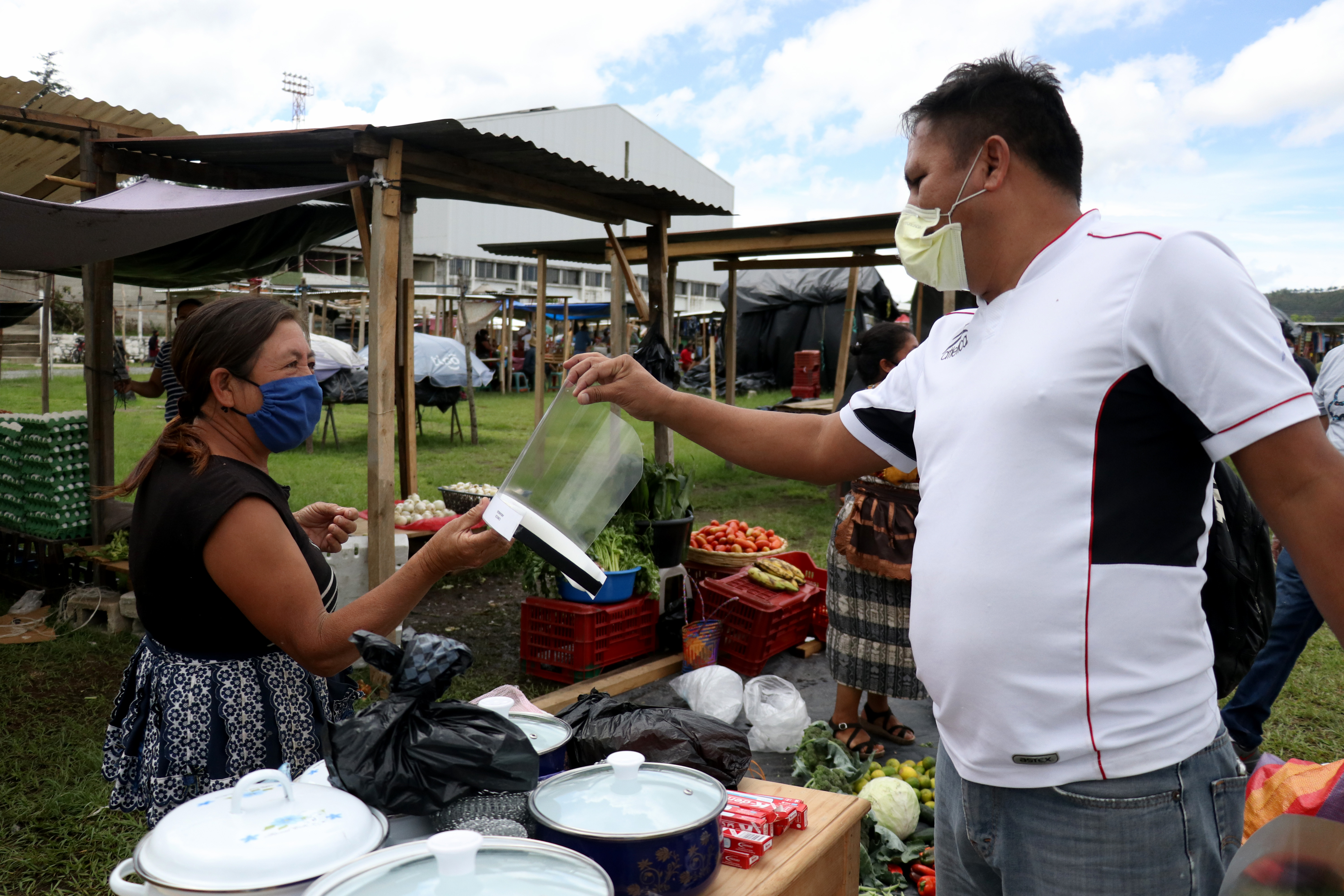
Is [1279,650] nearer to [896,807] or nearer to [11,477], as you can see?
[896,807]

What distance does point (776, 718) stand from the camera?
14.6ft

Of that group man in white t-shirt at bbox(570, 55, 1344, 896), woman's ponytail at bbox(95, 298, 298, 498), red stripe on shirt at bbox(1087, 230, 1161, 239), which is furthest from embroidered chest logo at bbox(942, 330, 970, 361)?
woman's ponytail at bbox(95, 298, 298, 498)

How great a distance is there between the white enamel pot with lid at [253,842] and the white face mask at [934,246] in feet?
4.36

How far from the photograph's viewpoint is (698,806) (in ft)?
4.53

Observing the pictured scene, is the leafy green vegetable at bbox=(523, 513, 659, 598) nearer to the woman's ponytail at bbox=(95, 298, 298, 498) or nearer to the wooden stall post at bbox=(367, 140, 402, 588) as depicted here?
A: the wooden stall post at bbox=(367, 140, 402, 588)

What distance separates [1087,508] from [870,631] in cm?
321

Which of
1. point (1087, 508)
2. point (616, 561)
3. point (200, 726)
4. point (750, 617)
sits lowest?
point (750, 617)

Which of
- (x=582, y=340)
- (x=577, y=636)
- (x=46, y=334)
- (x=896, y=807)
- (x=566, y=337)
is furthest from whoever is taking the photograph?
(x=582, y=340)

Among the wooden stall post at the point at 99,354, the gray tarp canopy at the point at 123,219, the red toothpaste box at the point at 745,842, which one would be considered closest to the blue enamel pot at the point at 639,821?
the red toothpaste box at the point at 745,842

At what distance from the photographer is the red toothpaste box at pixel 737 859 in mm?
1545

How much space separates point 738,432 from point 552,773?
83 cm

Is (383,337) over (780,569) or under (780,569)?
over

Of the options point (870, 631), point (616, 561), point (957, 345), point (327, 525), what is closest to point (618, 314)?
point (616, 561)

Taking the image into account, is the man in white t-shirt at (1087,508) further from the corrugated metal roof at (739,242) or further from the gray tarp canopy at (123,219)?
the corrugated metal roof at (739,242)
